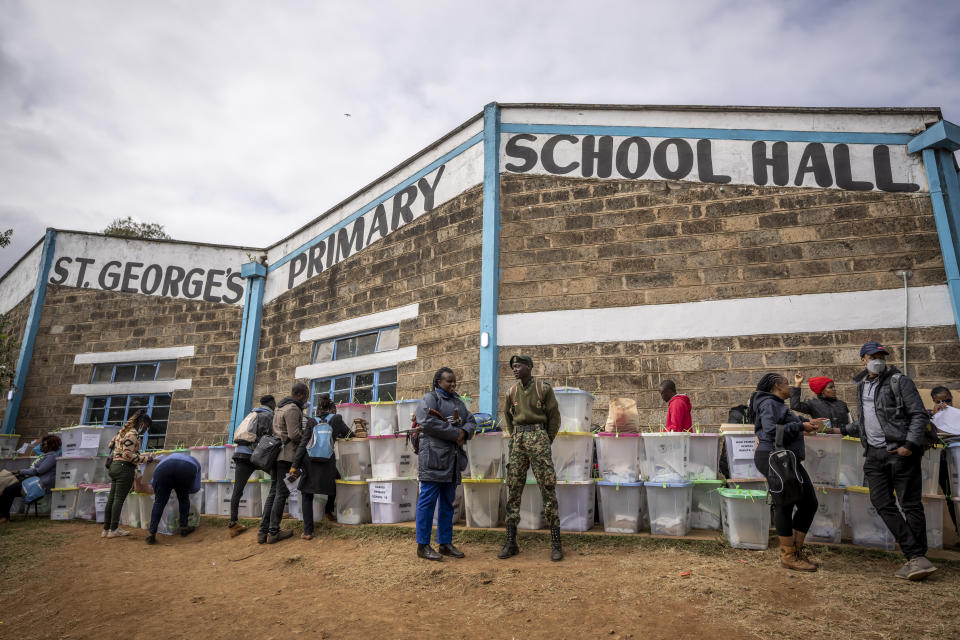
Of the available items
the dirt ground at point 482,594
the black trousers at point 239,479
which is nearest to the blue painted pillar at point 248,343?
the black trousers at point 239,479

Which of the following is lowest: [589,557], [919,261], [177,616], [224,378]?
[177,616]

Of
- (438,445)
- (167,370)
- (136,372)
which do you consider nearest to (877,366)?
(438,445)

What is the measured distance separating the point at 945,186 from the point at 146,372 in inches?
605

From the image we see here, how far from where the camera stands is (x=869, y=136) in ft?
25.8

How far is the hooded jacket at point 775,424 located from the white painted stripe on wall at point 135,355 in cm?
1235

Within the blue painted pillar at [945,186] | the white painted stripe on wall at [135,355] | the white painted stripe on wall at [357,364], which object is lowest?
the white painted stripe on wall at [357,364]

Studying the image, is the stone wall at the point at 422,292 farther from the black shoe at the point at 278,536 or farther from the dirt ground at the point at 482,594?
the dirt ground at the point at 482,594

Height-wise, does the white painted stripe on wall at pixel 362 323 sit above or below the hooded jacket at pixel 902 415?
above

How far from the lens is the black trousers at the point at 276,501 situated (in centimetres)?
682

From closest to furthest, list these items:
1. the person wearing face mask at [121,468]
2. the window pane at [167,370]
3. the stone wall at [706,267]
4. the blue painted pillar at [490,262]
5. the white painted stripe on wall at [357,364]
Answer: the stone wall at [706,267] < the person wearing face mask at [121,468] < the blue painted pillar at [490,262] < the white painted stripe on wall at [357,364] < the window pane at [167,370]

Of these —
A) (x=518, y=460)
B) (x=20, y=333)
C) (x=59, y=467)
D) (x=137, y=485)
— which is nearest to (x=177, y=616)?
(x=518, y=460)

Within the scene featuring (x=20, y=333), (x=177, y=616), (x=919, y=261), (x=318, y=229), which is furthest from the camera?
(x=20, y=333)

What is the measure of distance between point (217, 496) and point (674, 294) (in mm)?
7114

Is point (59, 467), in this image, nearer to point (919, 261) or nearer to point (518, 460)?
point (518, 460)
